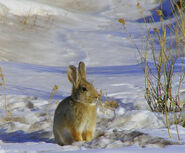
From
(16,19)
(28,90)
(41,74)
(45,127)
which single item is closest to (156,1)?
(16,19)

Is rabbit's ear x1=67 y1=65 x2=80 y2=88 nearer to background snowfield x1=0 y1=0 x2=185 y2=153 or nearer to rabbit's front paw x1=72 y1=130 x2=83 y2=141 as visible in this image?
rabbit's front paw x1=72 y1=130 x2=83 y2=141

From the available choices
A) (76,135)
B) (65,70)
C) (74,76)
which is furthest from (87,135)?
(65,70)

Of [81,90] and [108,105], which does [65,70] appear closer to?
[108,105]

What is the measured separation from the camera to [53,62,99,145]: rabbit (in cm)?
311

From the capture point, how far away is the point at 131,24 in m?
14.7

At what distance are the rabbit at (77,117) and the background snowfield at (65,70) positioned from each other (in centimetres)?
17

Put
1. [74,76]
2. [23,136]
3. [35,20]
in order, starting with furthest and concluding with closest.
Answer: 1. [35,20]
2. [23,136]
3. [74,76]

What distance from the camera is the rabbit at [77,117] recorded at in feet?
10.2

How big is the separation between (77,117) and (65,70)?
4.53 metres

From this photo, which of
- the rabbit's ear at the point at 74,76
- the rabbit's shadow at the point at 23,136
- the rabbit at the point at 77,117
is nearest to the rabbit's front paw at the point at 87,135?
the rabbit at the point at 77,117

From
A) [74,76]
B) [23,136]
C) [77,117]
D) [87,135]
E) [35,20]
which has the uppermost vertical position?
[35,20]

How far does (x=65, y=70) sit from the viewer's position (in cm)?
759

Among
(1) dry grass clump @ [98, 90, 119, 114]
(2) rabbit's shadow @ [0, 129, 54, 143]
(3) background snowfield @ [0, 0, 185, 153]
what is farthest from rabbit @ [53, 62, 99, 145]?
(1) dry grass clump @ [98, 90, 119, 114]

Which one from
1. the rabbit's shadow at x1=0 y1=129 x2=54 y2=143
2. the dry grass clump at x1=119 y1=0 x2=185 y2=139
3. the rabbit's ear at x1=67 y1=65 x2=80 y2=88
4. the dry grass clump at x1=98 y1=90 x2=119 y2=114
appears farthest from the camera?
the dry grass clump at x1=98 y1=90 x2=119 y2=114
